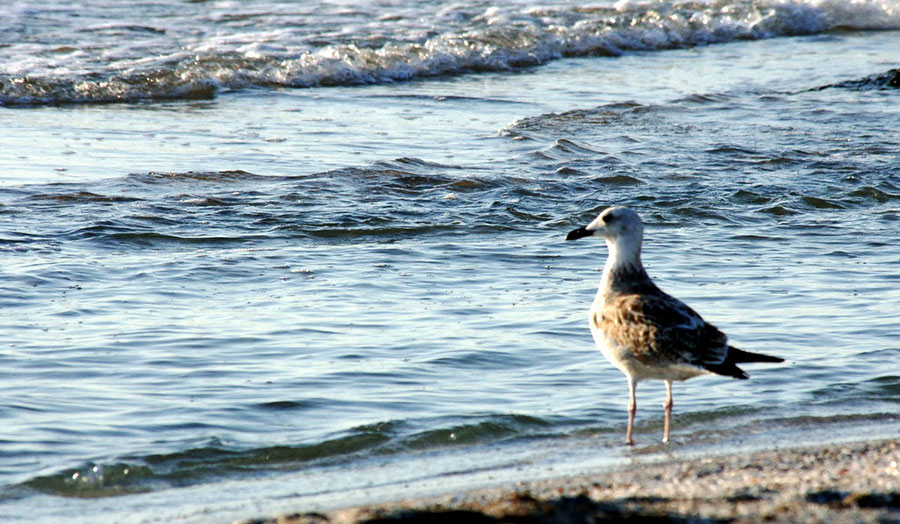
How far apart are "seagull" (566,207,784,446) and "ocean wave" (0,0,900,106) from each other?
10.9m

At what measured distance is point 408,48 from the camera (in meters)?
19.2

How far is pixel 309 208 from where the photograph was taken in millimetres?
10148

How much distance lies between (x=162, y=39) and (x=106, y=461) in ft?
49.6

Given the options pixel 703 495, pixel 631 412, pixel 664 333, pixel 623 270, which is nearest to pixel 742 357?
pixel 664 333

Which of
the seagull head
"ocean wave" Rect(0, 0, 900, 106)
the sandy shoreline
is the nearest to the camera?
the sandy shoreline

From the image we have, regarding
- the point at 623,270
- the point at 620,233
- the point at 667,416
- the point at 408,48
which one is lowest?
the point at 667,416

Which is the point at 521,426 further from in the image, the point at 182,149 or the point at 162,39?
the point at 162,39

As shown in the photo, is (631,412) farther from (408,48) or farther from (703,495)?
(408,48)

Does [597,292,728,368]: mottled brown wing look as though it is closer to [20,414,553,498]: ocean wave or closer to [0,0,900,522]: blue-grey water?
[0,0,900,522]: blue-grey water

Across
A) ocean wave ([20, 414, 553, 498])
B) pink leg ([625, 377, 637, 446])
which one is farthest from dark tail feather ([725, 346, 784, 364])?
ocean wave ([20, 414, 553, 498])

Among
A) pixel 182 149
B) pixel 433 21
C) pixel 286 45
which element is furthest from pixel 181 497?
pixel 433 21

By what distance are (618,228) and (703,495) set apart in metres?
2.28

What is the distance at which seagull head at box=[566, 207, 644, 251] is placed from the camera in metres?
6.30

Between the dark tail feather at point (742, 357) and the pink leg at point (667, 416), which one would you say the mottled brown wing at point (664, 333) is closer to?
the dark tail feather at point (742, 357)
